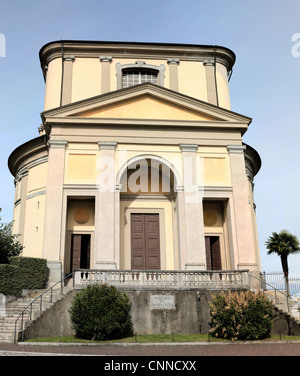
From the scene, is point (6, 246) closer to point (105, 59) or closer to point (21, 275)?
point (21, 275)

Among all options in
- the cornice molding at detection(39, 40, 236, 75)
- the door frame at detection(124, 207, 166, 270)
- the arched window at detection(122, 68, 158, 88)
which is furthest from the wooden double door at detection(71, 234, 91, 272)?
the cornice molding at detection(39, 40, 236, 75)

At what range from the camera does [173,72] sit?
25.1 meters

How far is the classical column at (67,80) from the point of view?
2350cm

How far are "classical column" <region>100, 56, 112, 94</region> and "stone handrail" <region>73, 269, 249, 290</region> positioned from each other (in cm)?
1175

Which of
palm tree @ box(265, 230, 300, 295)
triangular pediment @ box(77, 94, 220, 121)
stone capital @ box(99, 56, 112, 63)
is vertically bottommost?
palm tree @ box(265, 230, 300, 295)

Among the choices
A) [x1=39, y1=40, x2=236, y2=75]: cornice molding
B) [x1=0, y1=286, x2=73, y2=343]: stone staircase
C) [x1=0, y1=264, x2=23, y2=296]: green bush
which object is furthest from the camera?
[x1=39, y1=40, x2=236, y2=75]: cornice molding

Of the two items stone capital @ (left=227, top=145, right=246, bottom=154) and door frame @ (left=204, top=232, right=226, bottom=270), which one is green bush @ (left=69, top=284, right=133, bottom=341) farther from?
stone capital @ (left=227, top=145, right=246, bottom=154)

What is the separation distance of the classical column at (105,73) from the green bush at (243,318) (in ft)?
47.2

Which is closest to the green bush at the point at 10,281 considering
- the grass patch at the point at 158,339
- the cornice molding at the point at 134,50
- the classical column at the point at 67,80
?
the grass patch at the point at 158,339

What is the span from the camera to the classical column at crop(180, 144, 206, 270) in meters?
18.8

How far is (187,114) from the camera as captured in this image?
70.0ft

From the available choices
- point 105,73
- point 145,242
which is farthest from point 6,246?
point 105,73

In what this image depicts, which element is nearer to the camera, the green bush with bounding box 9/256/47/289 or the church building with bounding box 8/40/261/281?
the green bush with bounding box 9/256/47/289

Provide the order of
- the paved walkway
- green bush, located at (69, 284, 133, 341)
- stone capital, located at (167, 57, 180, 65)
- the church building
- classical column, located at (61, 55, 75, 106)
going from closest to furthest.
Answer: the paved walkway
green bush, located at (69, 284, 133, 341)
the church building
classical column, located at (61, 55, 75, 106)
stone capital, located at (167, 57, 180, 65)
